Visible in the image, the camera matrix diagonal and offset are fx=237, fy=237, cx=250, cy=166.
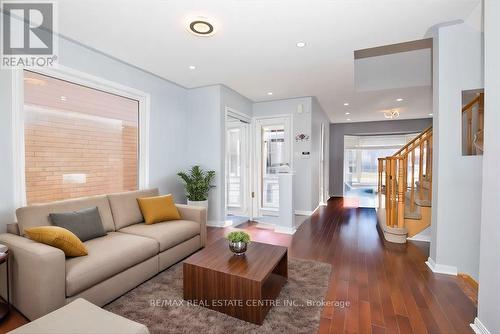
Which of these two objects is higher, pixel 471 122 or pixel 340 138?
pixel 340 138

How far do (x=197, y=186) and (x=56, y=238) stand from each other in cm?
240

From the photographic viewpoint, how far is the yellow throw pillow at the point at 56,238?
191cm

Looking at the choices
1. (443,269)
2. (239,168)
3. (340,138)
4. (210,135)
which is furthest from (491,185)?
(340,138)

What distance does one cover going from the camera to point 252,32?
266 cm

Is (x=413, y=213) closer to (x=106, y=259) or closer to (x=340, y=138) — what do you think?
(x=106, y=259)

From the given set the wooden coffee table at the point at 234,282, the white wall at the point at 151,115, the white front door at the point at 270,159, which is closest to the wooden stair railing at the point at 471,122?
the wooden coffee table at the point at 234,282

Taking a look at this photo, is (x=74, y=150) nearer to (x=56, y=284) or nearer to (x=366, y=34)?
(x=56, y=284)

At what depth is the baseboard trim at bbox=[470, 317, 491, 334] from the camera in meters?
1.65

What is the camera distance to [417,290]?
2.29m

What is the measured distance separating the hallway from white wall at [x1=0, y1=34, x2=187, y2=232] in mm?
1398

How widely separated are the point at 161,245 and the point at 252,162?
320 centimetres

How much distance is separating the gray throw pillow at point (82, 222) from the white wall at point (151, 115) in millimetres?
543

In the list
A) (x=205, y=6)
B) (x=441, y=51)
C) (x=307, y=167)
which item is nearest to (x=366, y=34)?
(x=441, y=51)

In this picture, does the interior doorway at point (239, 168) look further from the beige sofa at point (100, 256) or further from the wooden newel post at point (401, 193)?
the wooden newel post at point (401, 193)
